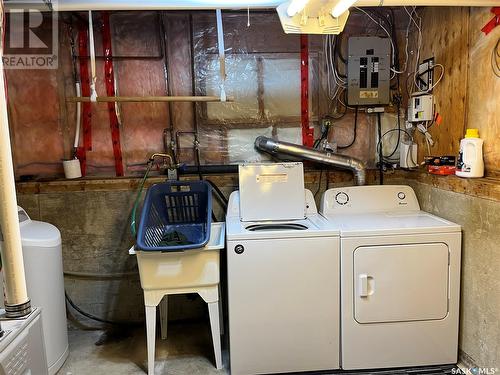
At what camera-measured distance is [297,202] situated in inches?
99.0

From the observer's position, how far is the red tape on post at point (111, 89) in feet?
8.70

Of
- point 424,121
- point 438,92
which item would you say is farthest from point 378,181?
point 438,92

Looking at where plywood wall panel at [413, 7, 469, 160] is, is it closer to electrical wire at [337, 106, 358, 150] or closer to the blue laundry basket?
electrical wire at [337, 106, 358, 150]

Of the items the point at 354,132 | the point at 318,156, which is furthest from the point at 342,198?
the point at 354,132

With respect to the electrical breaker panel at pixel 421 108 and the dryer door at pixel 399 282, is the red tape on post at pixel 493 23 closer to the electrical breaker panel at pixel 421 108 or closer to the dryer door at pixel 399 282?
the electrical breaker panel at pixel 421 108

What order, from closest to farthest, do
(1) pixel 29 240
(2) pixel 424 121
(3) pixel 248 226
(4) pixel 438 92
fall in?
(1) pixel 29 240
(3) pixel 248 226
(4) pixel 438 92
(2) pixel 424 121

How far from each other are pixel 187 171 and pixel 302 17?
1.34 metres

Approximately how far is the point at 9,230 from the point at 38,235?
1.30 metres

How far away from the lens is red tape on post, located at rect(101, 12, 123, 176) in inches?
104

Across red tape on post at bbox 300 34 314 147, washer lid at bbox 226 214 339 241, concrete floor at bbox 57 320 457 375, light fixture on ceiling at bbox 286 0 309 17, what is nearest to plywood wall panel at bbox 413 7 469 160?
red tape on post at bbox 300 34 314 147

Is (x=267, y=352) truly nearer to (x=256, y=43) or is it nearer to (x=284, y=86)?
(x=284, y=86)

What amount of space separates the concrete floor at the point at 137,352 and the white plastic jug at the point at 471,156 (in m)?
1.84

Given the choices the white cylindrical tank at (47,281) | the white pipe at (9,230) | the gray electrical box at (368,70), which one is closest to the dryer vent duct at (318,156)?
the gray electrical box at (368,70)

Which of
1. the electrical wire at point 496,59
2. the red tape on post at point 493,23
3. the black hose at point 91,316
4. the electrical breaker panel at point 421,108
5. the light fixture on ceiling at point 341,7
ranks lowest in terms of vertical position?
the black hose at point 91,316
